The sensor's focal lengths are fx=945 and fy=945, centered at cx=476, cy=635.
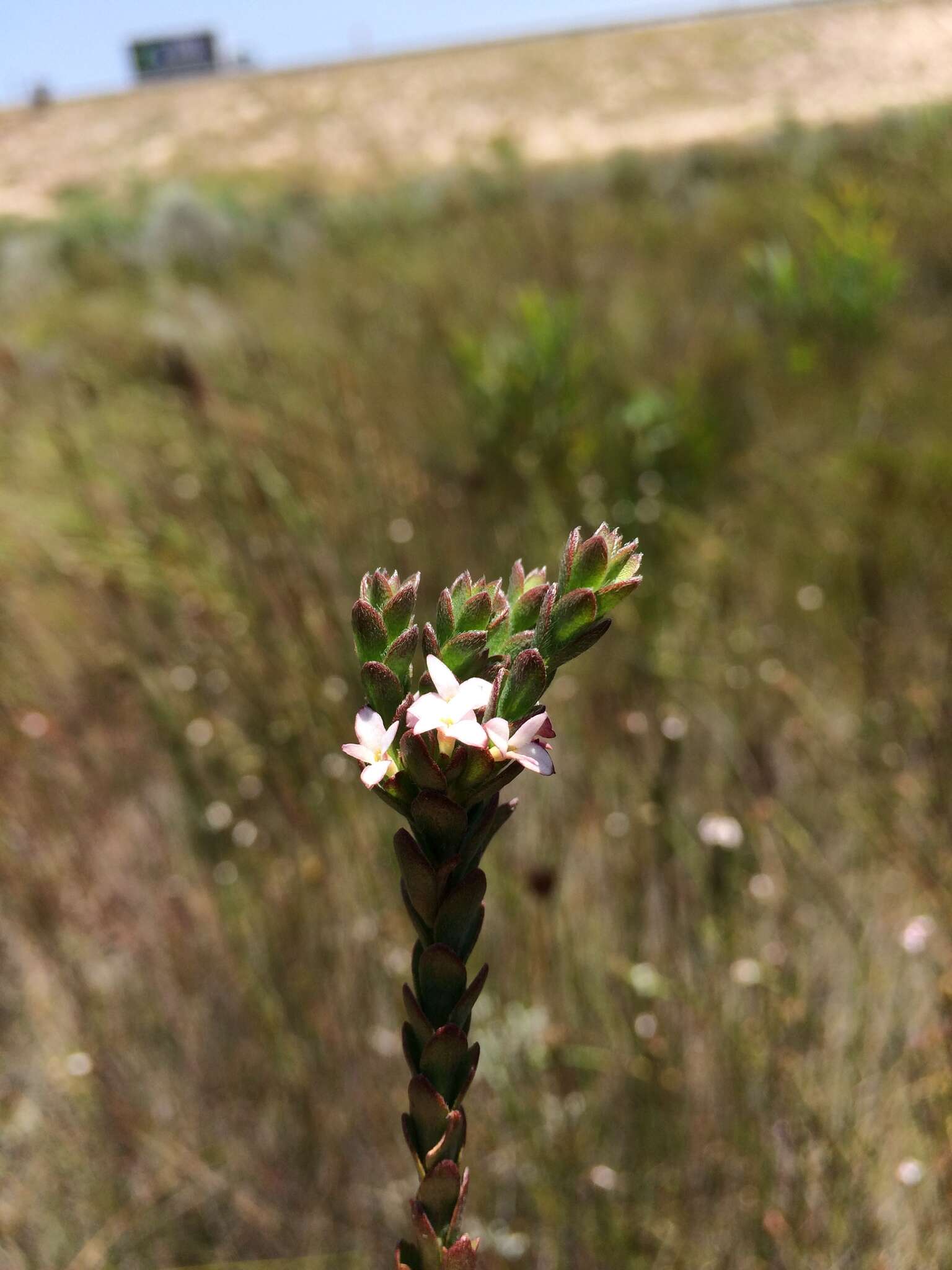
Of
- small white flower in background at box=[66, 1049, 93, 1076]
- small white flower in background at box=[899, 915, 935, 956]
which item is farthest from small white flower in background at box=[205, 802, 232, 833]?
small white flower in background at box=[899, 915, 935, 956]

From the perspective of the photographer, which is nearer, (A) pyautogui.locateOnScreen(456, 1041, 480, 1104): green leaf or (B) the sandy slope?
(A) pyautogui.locateOnScreen(456, 1041, 480, 1104): green leaf

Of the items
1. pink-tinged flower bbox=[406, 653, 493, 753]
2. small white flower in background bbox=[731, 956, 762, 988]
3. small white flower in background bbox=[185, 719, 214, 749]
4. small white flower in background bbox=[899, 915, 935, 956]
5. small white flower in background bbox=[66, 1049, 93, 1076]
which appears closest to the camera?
pink-tinged flower bbox=[406, 653, 493, 753]

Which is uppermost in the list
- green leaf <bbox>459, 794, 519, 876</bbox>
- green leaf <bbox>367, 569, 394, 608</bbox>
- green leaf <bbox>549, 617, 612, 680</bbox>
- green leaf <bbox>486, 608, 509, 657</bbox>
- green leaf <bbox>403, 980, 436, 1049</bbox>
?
green leaf <bbox>367, 569, 394, 608</bbox>

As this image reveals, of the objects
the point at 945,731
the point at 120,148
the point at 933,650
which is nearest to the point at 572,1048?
the point at 945,731

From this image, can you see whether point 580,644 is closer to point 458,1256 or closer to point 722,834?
point 458,1256

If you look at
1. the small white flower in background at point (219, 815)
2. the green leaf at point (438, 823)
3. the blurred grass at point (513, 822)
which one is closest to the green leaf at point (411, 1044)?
the green leaf at point (438, 823)

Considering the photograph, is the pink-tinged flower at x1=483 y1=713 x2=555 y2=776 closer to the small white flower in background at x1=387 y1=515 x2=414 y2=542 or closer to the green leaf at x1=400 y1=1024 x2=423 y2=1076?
the green leaf at x1=400 y1=1024 x2=423 y2=1076

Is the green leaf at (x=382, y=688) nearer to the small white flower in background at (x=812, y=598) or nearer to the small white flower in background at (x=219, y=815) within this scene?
the small white flower in background at (x=219, y=815)
